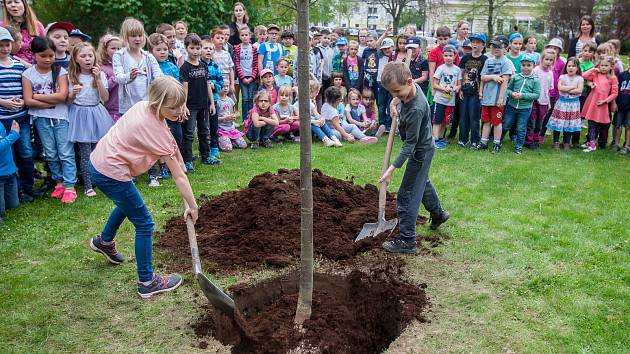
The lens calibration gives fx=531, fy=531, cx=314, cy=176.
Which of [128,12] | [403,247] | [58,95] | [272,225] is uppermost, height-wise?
[128,12]

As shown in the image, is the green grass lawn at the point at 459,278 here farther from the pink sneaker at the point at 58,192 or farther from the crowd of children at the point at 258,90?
the crowd of children at the point at 258,90

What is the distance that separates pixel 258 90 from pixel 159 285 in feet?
22.2

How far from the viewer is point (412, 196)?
199 inches

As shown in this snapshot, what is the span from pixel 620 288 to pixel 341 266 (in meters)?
2.38

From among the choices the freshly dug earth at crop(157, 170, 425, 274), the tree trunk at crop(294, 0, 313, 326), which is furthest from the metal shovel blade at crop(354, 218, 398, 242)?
the tree trunk at crop(294, 0, 313, 326)

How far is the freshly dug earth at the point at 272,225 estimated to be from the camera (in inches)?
198

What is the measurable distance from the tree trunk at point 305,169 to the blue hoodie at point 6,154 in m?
4.03

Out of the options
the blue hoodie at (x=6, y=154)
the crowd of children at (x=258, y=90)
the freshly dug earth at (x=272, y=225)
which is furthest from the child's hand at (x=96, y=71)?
the freshly dug earth at (x=272, y=225)

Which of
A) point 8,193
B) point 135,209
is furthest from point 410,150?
point 8,193

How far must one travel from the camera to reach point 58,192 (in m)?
6.84

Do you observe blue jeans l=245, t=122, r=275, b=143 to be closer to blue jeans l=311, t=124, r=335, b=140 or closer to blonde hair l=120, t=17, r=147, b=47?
blue jeans l=311, t=124, r=335, b=140

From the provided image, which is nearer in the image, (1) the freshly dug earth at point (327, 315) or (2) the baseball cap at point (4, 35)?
(1) the freshly dug earth at point (327, 315)

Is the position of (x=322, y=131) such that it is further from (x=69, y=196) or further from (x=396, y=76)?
(x=396, y=76)

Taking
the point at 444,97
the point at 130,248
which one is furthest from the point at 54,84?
the point at 444,97
